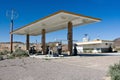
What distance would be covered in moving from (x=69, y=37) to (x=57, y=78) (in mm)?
18793

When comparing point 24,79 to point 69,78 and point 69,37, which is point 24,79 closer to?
point 69,78

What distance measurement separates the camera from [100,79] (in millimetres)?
9273

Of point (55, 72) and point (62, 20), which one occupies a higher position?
Answer: point (62, 20)

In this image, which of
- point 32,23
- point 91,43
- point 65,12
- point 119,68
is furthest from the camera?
point 91,43

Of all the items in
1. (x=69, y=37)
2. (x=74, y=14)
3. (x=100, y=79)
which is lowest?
(x=100, y=79)

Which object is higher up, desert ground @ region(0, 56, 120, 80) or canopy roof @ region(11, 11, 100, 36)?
canopy roof @ region(11, 11, 100, 36)

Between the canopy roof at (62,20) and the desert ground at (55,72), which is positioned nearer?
the desert ground at (55,72)

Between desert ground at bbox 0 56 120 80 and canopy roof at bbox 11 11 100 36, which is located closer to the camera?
desert ground at bbox 0 56 120 80

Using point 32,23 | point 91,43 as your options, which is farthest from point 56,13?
point 91,43

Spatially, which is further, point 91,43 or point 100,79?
point 91,43

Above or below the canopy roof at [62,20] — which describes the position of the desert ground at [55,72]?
below

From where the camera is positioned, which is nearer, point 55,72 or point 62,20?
point 55,72

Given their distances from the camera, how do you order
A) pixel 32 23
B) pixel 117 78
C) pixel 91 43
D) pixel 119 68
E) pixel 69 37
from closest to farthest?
pixel 117 78
pixel 119 68
pixel 69 37
pixel 32 23
pixel 91 43

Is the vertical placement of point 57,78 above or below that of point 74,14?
below
